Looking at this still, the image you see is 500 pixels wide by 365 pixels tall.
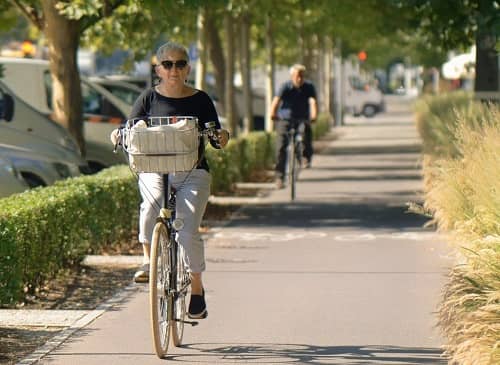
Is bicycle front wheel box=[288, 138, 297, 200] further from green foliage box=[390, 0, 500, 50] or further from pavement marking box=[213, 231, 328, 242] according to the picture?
pavement marking box=[213, 231, 328, 242]

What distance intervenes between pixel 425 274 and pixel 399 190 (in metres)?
10.3

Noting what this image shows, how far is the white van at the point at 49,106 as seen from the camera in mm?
21844

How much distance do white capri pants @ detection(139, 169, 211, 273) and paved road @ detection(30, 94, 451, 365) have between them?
0.61m

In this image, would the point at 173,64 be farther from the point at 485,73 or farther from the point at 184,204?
the point at 485,73

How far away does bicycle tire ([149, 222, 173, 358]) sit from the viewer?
7.82 m

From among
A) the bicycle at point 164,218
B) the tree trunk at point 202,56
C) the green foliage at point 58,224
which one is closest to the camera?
the bicycle at point 164,218

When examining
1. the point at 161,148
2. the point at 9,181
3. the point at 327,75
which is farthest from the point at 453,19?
the point at 327,75

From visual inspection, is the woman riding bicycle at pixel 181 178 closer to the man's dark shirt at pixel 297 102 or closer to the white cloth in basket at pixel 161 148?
the white cloth in basket at pixel 161 148

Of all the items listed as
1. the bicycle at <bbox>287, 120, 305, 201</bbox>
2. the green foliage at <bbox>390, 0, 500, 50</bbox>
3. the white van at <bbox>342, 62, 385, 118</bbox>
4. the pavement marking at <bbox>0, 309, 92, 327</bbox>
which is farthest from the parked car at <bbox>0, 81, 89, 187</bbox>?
the white van at <bbox>342, 62, 385, 118</bbox>

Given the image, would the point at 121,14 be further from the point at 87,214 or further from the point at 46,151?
the point at 87,214

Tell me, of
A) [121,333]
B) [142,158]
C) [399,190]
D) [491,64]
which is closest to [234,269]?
[121,333]

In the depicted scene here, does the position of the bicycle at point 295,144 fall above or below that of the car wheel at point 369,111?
above

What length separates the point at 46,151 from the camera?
1620cm

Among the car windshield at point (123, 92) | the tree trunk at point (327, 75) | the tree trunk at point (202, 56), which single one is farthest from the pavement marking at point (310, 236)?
the tree trunk at point (327, 75)
